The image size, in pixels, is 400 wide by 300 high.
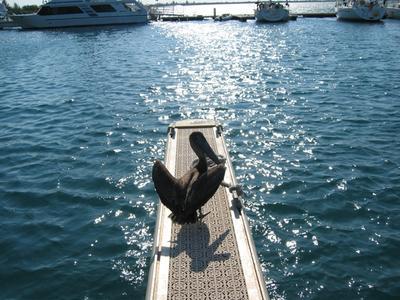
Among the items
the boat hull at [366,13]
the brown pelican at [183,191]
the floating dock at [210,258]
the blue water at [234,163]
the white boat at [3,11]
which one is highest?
the white boat at [3,11]

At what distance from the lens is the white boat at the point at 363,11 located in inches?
2576

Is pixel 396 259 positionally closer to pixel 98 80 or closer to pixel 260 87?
pixel 260 87

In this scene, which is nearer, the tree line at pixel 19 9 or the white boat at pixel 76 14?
the white boat at pixel 76 14

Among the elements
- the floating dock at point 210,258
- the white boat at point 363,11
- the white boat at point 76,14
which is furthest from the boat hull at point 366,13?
the floating dock at point 210,258

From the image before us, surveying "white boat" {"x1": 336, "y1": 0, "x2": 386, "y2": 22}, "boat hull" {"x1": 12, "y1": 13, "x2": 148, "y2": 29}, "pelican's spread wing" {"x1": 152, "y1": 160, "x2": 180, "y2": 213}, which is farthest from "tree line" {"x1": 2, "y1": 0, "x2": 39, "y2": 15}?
"pelican's spread wing" {"x1": 152, "y1": 160, "x2": 180, "y2": 213}

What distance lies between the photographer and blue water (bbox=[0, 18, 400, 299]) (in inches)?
411

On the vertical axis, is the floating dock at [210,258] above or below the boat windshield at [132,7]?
below

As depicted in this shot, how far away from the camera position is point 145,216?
1263 centimetres

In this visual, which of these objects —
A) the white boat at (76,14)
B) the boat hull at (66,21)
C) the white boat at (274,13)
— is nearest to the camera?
the white boat at (76,14)

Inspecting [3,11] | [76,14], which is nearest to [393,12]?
[76,14]

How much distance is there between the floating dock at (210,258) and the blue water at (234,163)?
→ 4.62 feet

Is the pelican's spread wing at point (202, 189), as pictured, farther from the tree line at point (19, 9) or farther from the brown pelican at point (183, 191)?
the tree line at point (19, 9)

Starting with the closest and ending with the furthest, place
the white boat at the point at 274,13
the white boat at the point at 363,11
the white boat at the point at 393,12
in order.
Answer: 1. the white boat at the point at 363,11
2. the white boat at the point at 393,12
3. the white boat at the point at 274,13

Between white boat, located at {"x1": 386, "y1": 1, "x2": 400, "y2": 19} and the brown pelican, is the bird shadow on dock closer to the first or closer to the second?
the brown pelican
